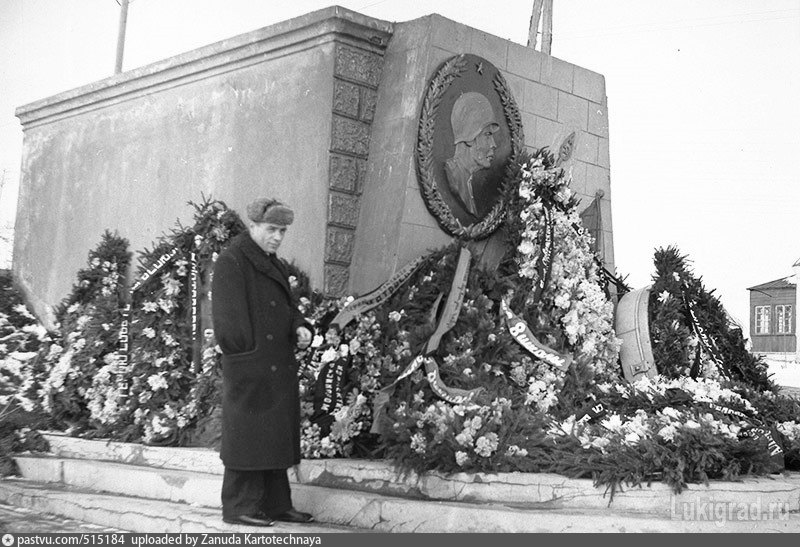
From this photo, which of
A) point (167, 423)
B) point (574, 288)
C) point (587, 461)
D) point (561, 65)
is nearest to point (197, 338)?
point (167, 423)

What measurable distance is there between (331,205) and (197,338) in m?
1.52

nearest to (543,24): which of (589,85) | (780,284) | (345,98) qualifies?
(589,85)

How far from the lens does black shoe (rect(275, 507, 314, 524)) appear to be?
5.57 metres

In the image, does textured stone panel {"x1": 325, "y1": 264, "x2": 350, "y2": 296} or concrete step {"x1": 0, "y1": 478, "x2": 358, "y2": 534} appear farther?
textured stone panel {"x1": 325, "y1": 264, "x2": 350, "y2": 296}

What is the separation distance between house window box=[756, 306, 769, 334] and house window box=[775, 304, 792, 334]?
555mm

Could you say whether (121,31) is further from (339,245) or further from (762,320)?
(762,320)

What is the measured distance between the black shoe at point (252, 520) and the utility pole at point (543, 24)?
14.4 m

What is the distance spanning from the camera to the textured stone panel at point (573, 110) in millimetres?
9242

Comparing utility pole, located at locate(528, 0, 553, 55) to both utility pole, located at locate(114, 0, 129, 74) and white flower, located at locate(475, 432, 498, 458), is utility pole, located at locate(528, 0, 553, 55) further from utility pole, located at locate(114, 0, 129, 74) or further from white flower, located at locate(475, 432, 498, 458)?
white flower, located at locate(475, 432, 498, 458)

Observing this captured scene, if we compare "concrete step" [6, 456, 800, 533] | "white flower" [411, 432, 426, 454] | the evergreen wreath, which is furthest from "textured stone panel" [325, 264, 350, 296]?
"white flower" [411, 432, 426, 454]

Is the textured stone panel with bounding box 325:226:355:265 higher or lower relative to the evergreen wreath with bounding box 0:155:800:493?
higher

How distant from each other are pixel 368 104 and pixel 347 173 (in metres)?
0.63

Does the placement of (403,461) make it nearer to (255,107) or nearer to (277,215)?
(277,215)

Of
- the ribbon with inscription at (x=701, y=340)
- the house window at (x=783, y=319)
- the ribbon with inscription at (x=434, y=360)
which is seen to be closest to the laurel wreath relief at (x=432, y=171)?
the ribbon with inscription at (x=434, y=360)
